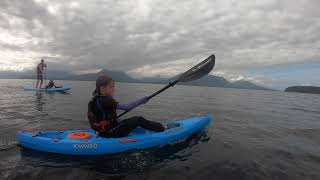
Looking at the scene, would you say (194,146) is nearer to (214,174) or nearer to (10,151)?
(214,174)

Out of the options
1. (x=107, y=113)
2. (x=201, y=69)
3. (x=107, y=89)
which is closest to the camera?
(x=107, y=89)

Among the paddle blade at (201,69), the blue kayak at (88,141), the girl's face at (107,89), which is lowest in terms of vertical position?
the blue kayak at (88,141)

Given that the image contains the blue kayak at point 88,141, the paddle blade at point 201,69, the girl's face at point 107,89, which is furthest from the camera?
the paddle blade at point 201,69

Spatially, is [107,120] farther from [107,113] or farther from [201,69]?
[201,69]

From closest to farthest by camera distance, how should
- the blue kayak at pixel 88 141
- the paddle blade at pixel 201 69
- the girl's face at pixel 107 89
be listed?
the girl's face at pixel 107 89 → the blue kayak at pixel 88 141 → the paddle blade at pixel 201 69

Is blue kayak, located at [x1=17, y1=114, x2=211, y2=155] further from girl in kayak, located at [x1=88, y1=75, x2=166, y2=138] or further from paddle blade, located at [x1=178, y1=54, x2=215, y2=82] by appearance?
paddle blade, located at [x1=178, y1=54, x2=215, y2=82]

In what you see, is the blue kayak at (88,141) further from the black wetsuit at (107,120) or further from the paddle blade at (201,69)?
the paddle blade at (201,69)

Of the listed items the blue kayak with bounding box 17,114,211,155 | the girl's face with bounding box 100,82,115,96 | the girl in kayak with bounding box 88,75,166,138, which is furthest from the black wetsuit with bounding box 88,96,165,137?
the blue kayak with bounding box 17,114,211,155

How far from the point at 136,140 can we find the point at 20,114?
9288 millimetres

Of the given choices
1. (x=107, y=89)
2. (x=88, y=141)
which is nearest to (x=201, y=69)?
(x=107, y=89)

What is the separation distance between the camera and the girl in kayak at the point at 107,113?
6.83 meters

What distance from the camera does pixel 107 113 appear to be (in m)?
7.09

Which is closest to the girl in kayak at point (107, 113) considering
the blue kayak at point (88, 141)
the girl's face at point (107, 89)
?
the girl's face at point (107, 89)

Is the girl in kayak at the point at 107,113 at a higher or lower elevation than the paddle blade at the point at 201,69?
lower
